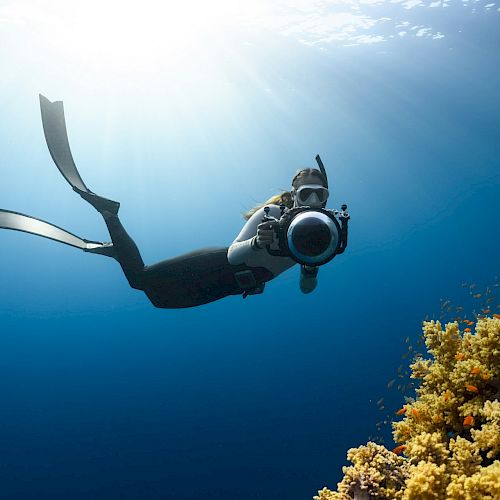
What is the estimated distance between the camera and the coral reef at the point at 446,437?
256 centimetres

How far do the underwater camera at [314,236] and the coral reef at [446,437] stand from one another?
1.70 m

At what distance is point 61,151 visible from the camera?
3896mm

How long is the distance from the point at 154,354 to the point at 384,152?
160 feet

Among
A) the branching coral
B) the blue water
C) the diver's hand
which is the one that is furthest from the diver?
the blue water

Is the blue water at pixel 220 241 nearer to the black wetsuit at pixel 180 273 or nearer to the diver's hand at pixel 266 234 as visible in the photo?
the black wetsuit at pixel 180 273

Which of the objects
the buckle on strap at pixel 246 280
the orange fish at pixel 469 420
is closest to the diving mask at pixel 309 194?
the buckle on strap at pixel 246 280

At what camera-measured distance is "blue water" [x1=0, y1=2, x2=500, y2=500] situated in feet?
96.4

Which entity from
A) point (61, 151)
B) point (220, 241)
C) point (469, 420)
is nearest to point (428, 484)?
point (469, 420)

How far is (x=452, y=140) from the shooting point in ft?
155

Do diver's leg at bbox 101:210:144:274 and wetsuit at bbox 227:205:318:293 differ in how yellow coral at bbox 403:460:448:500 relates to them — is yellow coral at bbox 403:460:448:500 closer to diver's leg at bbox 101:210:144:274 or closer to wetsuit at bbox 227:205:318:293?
wetsuit at bbox 227:205:318:293

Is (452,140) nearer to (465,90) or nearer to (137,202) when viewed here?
(465,90)

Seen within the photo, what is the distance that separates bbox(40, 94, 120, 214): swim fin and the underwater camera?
83.3 inches

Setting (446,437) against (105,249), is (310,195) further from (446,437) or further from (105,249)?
(446,437)

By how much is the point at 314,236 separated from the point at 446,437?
9.07ft
